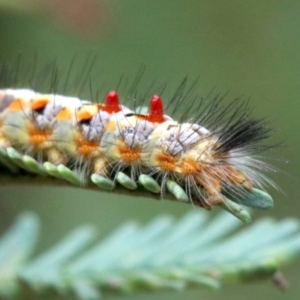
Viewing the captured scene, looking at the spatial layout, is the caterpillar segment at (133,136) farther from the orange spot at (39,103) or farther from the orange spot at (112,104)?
the orange spot at (39,103)

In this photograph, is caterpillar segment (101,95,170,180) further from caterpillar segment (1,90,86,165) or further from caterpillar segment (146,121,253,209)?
caterpillar segment (1,90,86,165)

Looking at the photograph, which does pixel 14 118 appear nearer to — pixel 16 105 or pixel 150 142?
pixel 16 105

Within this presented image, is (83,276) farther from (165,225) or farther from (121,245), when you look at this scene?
(165,225)

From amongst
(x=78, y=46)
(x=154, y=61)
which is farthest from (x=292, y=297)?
(x=78, y=46)

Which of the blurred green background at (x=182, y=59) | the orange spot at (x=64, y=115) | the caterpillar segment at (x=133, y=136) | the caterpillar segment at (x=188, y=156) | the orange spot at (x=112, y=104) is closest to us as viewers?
the caterpillar segment at (x=188, y=156)

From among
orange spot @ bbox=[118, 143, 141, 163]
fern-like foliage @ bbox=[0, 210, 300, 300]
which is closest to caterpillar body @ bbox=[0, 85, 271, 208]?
orange spot @ bbox=[118, 143, 141, 163]

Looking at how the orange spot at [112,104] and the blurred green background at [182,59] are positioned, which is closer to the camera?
the orange spot at [112,104]

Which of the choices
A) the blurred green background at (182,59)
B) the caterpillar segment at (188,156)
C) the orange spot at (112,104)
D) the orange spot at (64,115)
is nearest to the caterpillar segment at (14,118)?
the orange spot at (64,115)
